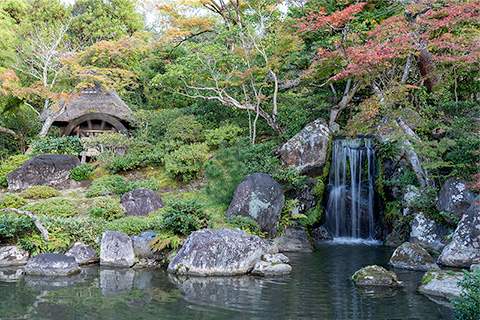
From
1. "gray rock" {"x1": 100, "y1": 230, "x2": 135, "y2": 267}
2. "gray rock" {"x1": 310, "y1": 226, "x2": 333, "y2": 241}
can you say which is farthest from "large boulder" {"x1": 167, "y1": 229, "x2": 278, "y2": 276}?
"gray rock" {"x1": 310, "y1": 226, "x2": 333, "y2": 241}

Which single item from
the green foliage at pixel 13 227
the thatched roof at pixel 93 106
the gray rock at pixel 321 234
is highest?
the thatched roof at pixel 93 106

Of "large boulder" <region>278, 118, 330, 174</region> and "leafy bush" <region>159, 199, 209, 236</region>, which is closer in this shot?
"leafy bush" <region>159, 199, 209, 236</region>

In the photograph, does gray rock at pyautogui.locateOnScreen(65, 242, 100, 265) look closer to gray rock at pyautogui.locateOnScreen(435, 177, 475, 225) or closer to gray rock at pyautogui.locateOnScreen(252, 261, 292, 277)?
gray rock at pyautogui.locateOnScreen(252, 261, 292, 277)

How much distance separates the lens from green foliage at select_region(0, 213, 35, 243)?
29.8 feet

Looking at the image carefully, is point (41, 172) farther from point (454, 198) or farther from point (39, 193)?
point (454, 198)

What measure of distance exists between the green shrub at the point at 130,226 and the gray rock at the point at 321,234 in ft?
21.3

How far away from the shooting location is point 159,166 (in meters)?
17.5

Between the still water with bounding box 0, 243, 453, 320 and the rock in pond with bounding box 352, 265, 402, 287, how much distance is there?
20cm

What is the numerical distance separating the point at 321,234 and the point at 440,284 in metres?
6.89

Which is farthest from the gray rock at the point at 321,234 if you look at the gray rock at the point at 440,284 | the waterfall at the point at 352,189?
the gray rock at the point at 440,284

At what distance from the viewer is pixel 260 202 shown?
36.6 ft

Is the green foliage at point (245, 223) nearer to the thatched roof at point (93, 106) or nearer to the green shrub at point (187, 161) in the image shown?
the green shrub at point (187, 161)

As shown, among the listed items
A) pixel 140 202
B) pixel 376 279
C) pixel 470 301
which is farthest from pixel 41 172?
pixel 470 301

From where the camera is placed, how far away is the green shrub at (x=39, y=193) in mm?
14297
